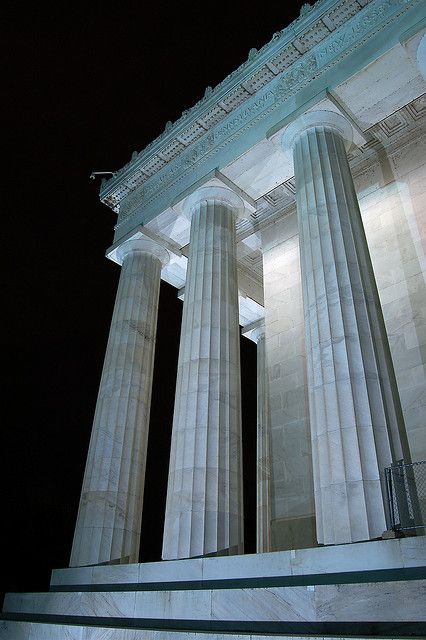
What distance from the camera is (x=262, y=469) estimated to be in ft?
150

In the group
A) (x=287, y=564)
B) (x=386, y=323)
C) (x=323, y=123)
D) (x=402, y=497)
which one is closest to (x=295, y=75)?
(x=323, y=123)

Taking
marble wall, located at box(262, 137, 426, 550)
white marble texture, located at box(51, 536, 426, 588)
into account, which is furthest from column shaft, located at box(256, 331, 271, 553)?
white marble texture, located at box(51, 536, 426, 588)

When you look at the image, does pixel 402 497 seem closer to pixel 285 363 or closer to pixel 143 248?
pixel 285 363

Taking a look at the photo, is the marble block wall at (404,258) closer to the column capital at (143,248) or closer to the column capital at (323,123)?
the column capital at (323,123)

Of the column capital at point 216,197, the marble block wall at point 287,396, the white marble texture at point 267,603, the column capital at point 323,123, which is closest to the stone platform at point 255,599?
the white marble texture at point 267,603

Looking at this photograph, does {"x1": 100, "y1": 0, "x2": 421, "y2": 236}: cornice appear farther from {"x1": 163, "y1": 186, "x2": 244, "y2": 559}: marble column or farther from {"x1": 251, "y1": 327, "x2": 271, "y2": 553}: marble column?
{"x1": 251, "y1": 327, "x2": 271, "y2": 553}: marble column

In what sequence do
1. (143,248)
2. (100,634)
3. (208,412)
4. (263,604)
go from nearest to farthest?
(263,604) < (100,634) < (208,412) < (143,248)

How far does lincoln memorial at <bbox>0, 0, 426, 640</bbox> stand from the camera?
61.3 ft

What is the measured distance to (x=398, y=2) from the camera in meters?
29.2

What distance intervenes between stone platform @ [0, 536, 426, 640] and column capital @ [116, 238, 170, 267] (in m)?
25.4

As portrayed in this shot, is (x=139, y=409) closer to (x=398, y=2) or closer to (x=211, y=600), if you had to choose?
(x=211, y=600)

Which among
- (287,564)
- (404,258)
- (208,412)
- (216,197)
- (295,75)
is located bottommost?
(287,564)

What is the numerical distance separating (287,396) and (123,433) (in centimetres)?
1159

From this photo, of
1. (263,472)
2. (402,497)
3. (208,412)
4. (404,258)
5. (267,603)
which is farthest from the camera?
(263,472)
